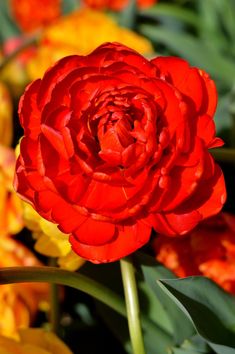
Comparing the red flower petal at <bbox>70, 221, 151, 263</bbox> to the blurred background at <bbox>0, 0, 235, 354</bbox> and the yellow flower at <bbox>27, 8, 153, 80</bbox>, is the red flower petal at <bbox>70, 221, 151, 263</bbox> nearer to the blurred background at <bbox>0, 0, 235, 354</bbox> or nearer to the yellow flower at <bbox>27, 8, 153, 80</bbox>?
the blurred background at <bbox>0, 0, 235, 354</bbox>

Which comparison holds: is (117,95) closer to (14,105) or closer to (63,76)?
(63,76)

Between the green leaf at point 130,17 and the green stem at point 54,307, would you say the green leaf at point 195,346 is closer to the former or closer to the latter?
the green stem at point 54,307

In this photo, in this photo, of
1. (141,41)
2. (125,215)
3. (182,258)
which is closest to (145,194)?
(125,215)

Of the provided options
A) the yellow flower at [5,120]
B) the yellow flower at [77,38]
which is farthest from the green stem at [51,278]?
the yellow flower at [77,38]

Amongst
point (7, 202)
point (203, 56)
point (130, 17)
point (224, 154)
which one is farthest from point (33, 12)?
point (224, 154)

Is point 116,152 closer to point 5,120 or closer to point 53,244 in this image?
point 53,244

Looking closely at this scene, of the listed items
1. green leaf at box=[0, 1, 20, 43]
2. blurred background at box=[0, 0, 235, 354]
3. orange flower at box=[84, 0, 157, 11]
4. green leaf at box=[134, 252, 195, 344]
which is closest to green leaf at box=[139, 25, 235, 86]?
blurred background at box=[0, 0, 235, 354]
